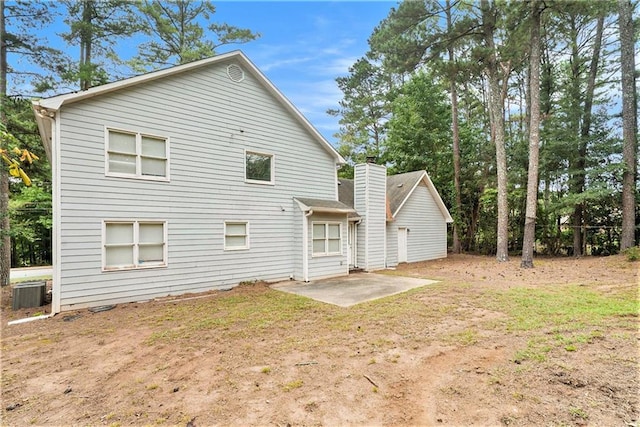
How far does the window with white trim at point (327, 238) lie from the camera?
437 inches

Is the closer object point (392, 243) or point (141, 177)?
point (141, 177)

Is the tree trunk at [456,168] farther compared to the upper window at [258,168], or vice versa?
the tree trunk at [456,168]

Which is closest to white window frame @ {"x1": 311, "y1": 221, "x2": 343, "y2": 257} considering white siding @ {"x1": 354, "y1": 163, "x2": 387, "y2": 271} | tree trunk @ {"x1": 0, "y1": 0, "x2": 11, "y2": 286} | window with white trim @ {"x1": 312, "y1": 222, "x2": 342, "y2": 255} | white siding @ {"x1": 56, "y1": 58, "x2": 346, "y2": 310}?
window with white trim @ {"x1": 312, "y1": 222, "x2": 342, "y2": 255}

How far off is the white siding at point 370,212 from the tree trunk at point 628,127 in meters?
10.7

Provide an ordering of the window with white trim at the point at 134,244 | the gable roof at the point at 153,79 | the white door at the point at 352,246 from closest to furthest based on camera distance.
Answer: the gable roof at the point at 153,79
the window with white trim at the point at 134,244
the white door at the point at 352,246

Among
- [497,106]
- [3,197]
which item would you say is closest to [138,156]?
[3,197]

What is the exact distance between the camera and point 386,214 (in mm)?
14375

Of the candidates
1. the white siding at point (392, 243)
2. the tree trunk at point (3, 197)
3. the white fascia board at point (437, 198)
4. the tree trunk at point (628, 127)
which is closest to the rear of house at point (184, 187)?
the tree trunk at point (3, 197)

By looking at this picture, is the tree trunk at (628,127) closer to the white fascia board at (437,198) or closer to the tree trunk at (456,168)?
the tree trunk at (456,168)

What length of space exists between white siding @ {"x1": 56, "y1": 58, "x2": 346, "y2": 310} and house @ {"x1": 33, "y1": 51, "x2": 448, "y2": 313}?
3cm

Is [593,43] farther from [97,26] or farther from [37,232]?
[37,232]

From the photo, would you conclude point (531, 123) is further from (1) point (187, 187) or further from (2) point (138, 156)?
(2) point (138, 156)

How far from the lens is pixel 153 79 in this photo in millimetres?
8234

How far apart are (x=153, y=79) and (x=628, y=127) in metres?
19.0
